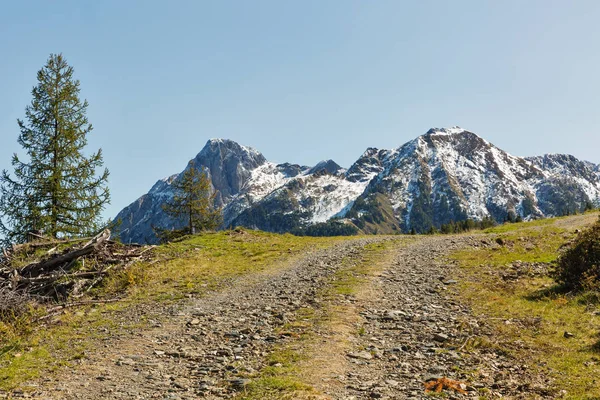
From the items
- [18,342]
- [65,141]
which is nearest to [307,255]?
[18,342]

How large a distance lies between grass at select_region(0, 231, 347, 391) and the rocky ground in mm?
863

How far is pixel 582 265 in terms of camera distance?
15094 millimetres

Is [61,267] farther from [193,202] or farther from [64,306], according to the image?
[193,202]

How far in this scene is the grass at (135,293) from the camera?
9.84m

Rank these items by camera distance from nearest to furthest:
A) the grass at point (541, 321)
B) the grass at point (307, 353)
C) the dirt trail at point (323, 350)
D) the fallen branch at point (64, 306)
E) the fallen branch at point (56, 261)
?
the grass at point (307, 353), the dirt trail at point (323, 350), the grass at point (541, 321), the fallen branch at point (64, 306), the fallen branch at point (56, 261)

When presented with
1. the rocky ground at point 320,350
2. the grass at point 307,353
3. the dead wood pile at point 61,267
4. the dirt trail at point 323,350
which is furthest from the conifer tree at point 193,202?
the grass at point 307,353

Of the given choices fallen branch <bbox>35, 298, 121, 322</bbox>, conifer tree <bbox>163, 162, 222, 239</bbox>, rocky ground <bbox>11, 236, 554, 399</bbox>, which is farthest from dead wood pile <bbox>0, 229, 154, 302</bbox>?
conifer tree <bbox>163, 162, 222, 239</bbox>

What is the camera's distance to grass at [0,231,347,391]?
32.3 feet

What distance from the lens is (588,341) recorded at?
1016 centimetres

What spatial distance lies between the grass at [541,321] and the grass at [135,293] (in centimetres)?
1000

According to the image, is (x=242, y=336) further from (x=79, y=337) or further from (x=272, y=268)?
(x=272, y=268)

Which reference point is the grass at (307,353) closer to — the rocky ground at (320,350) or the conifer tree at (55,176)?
the rocky ground at (320,350)

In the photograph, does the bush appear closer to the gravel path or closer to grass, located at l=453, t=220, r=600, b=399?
grass, located at l=453, t=220, r=600, b=399

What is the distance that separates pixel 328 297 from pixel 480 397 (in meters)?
7.71
